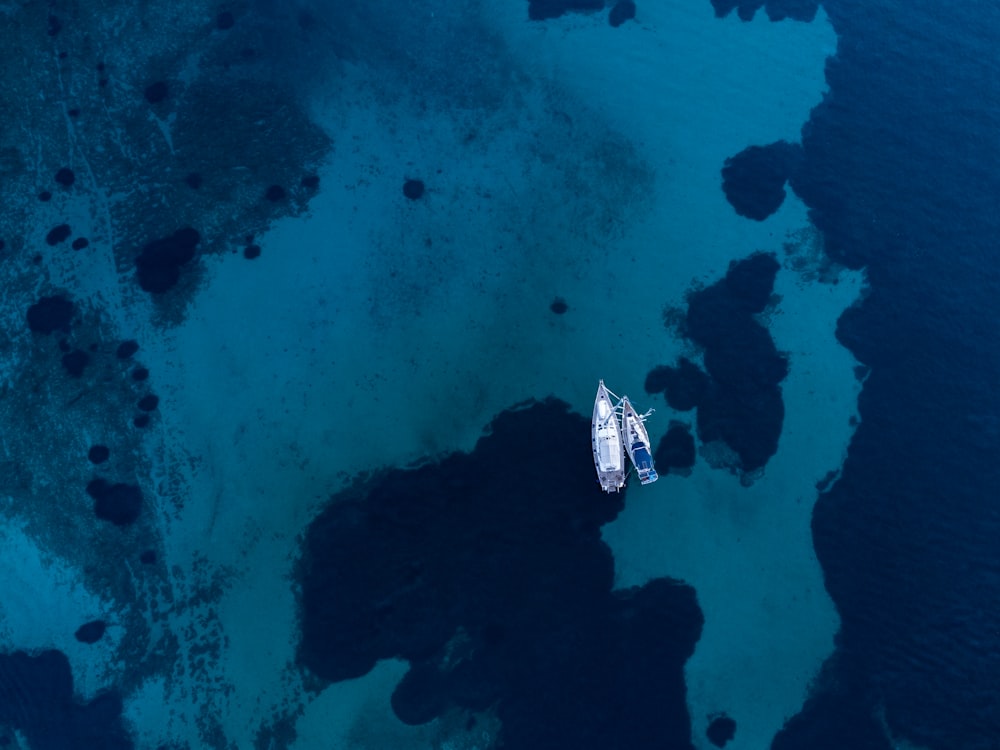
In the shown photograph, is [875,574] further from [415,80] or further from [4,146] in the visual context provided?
[4,146]

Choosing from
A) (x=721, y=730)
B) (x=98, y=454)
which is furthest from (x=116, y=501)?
(x=721, y=730)

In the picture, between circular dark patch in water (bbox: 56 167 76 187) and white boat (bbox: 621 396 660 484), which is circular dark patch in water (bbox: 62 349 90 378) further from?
white boat (bbox: 621 396 660 484)

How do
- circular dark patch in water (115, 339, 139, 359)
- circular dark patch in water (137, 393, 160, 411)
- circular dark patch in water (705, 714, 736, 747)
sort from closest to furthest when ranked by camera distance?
circular dark patch in water (705, 714, 736, 747) → circular dark patch in water (137, 393, 160, 411) → circular dark patch in water (115, 339, 139, 359)

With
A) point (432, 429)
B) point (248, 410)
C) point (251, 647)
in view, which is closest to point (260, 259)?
point (248, 410)

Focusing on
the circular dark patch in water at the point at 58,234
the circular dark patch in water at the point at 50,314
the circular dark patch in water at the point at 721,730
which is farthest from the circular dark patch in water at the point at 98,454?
the circular dark patch in water at the point at 721,730

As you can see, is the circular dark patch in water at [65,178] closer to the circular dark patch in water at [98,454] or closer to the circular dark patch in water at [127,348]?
the circular dark patch in water at [127,348]

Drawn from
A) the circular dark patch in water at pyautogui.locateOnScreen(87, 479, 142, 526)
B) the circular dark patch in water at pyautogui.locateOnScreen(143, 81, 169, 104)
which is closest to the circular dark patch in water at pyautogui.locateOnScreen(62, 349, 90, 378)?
the circular dark patch in water at pyautogui.locateOnScreen(87, 479, 142, 526)

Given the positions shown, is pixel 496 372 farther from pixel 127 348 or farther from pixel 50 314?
pixel 50 314
